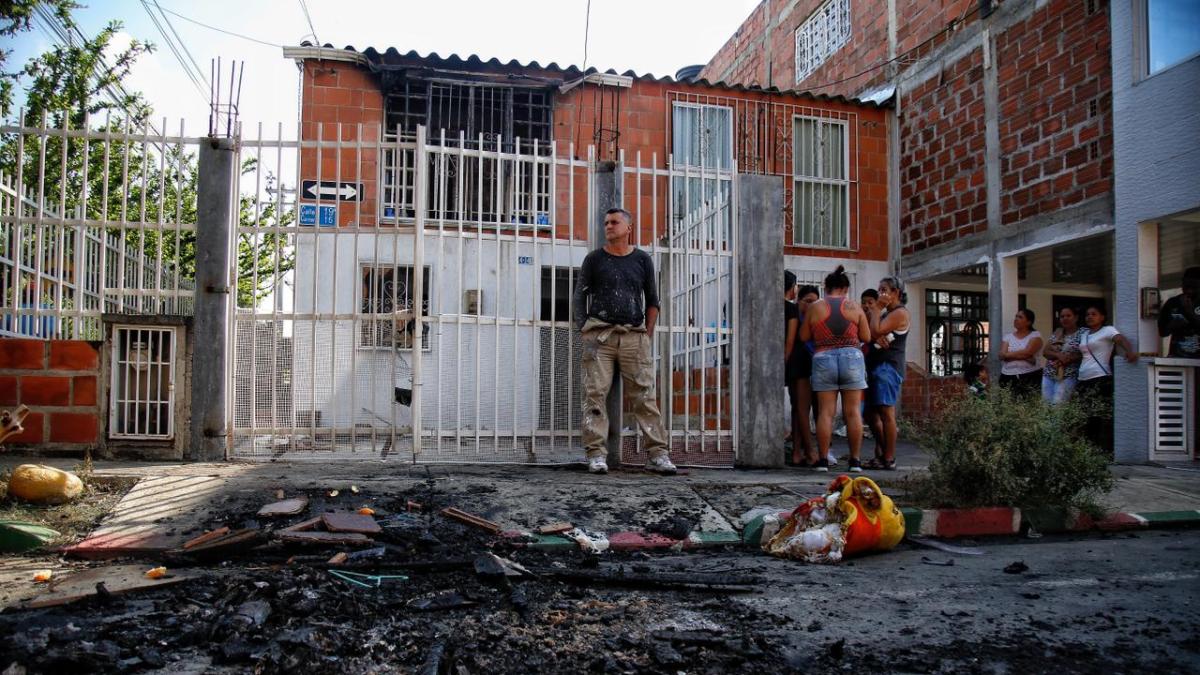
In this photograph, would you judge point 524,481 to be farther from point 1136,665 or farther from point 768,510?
point 1136,665

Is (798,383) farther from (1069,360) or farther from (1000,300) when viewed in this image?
(1000,300)

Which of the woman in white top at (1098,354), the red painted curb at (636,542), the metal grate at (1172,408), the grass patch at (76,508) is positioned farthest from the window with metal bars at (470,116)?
the metal grate at (1172,408)

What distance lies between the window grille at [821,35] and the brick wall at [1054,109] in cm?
411

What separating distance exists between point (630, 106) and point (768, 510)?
818 cm

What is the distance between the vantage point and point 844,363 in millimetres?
6438

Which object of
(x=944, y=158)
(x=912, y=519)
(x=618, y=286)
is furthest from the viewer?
(x=944, y=158)

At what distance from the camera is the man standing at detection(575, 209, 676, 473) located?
5.88 metres

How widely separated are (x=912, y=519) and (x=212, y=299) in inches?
195

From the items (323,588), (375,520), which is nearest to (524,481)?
(375,520)

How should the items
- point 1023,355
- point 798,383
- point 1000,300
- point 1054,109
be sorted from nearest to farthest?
point 798,383
point 1023,355
point 1054,109
point 1000,300

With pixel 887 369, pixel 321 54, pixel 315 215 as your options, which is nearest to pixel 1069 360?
pixel 887 369

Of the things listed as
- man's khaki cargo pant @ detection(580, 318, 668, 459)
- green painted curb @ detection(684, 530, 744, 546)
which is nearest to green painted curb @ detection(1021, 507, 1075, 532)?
green painted curb @ detection(684, 530, 744, 546)

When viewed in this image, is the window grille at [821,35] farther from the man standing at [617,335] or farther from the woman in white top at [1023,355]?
the man standing at [617,335]

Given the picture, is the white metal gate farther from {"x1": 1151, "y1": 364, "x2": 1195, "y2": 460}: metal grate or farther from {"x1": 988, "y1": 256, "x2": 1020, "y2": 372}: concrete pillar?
{"x1": 988, "y1": 256, "x2": 1020, "y2": 372}: concrete pillar
